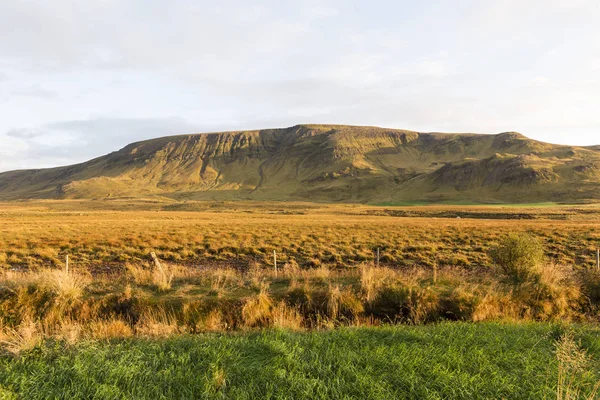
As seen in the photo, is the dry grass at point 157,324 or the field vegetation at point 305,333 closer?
the field vegetation at point 305,333

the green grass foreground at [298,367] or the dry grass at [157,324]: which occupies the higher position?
the green grass foreground at [298,367]

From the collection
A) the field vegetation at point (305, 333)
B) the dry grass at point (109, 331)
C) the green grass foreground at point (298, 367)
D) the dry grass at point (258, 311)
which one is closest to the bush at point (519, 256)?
the field vegetation at point (305, 333)

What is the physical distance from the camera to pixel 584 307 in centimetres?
1038

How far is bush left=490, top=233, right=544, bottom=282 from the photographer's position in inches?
466

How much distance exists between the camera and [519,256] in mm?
12219

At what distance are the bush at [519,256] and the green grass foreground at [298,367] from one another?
5.72m

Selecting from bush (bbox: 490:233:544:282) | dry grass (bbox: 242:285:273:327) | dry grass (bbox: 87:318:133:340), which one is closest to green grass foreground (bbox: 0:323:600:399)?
dry grass (bbox: 87:318:133:340)

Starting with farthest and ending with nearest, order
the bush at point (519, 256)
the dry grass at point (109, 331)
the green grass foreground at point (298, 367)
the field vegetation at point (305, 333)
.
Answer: the bush at point (519, 256)
the dry grass at point (109, 331)
the field vegetation at point (305, 333)
the green grass foreground at point (298, 367)

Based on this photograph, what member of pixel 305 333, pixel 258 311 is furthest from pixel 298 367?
pixel 258 311

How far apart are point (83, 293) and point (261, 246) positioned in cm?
1442

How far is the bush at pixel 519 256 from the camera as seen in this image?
11828mm

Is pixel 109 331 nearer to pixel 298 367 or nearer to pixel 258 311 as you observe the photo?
pixel 258 311

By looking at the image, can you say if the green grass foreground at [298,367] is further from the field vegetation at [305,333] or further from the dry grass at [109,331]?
the dry grass at [109,331]

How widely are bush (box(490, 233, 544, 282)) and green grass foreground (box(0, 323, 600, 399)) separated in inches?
225
